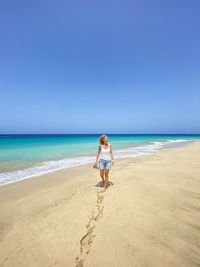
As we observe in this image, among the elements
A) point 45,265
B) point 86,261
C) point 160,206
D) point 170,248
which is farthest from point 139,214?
point 45,265

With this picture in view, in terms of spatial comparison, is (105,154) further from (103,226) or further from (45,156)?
(45,156)

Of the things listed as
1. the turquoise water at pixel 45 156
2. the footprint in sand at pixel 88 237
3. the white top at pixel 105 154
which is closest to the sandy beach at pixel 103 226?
the footprint in sand at pixel 88 237

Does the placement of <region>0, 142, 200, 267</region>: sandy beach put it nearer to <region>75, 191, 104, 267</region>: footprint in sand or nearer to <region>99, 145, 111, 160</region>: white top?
<region>75, 191, 104, 267</region>: footprint in sand

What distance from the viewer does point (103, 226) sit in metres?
3.51

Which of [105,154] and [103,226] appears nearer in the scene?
[103,226]

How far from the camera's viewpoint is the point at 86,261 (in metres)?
2.63

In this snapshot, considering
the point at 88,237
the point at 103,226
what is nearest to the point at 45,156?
the point at 103,226

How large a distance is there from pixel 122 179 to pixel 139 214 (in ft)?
10.3

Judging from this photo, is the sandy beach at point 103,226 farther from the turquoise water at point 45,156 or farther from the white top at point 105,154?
the turquoise water at point 45,156

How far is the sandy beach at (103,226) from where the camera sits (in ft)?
8.87

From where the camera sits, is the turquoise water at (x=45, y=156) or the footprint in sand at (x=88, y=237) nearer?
the footprint in sand at (x=88, y=237)

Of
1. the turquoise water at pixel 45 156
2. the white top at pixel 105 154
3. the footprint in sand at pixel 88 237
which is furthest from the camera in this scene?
the turquoise water at pixel 45 156

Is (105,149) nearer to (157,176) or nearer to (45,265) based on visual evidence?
(157,176)

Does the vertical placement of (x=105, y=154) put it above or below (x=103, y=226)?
above
